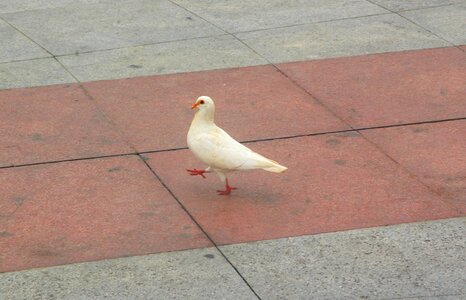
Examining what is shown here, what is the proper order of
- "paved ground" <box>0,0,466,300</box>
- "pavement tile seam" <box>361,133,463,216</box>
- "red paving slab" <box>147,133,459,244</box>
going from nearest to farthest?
"paved ground" <box>0,0,466,300</box> → "red paving slab" <box>147,133,459,244</box> → "pavement tile seam" <box>361,133,463,216</box>

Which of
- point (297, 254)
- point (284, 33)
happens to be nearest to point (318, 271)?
point (297, 254)

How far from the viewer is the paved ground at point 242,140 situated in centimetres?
689

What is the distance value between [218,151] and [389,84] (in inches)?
120

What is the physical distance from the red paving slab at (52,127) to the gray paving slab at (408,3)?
4320mm

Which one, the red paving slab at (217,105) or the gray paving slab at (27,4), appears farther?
the gray paving slab at (27,4)

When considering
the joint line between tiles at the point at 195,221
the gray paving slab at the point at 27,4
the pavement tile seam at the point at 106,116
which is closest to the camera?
the joint line between tiles at the point at 195,221

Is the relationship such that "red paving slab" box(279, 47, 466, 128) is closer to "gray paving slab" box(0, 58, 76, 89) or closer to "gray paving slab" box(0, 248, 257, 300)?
"gray paving slab" box(0, 58, 76, 89)

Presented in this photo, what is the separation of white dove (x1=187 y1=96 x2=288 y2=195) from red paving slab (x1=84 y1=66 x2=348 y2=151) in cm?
103

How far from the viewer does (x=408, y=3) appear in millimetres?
12883

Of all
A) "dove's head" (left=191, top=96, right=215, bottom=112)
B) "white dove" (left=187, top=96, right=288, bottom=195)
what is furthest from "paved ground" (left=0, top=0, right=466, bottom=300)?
"dove's head" (left=191, top=96, right=215, bottom=112)

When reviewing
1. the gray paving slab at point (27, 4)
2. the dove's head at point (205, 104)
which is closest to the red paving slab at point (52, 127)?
the dove's head at point (205, 104)

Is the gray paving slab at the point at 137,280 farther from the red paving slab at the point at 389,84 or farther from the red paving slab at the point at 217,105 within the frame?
the red paving slab at the point at 389,84

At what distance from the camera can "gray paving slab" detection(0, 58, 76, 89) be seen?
1049cm

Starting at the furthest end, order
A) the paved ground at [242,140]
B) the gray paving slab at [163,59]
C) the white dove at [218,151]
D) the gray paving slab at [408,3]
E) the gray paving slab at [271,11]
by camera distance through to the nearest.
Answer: the gray paving slab at [408,3] < the gray paving slab at [271,11] < the gray paving slab at [163,59] < the white dove at [218,151] < the paved ground at [242,140]
